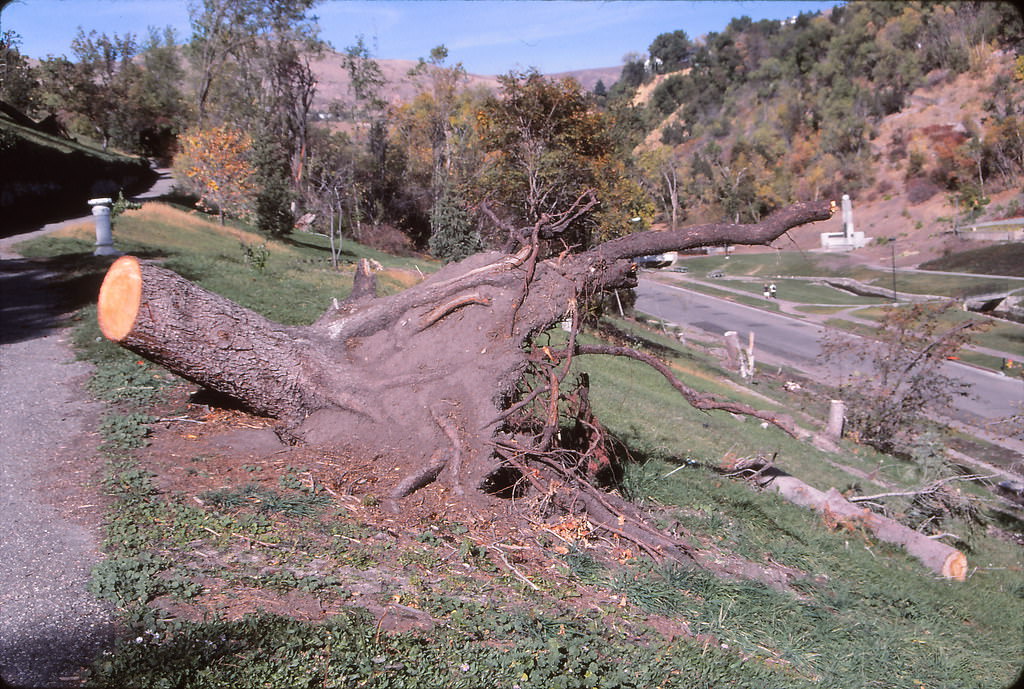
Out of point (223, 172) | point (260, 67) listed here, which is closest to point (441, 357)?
point (223, 172)

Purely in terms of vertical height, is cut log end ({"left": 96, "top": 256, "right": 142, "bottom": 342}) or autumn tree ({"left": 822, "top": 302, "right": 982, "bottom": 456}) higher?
cut log end ({"left": 96, "top": 256, "right": 142, "bottom": 342})

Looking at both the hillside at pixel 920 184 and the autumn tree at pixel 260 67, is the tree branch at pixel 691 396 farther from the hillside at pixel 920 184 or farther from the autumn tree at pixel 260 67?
the autumn tree at pixel 260 67

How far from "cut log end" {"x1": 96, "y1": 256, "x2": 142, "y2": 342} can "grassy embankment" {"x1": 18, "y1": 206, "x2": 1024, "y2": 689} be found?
0.96 metres

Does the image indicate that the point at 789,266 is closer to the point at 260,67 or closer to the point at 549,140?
the point at 549,140

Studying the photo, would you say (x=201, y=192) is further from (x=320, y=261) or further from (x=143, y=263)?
(x=143, y=263)

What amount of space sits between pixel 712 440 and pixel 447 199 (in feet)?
58.3

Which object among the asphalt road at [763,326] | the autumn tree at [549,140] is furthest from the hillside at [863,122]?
the asphalt road at [763,326]

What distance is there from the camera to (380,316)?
22.0 feet

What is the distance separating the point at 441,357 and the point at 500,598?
8.29 feet

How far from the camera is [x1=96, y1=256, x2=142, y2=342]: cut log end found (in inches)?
220

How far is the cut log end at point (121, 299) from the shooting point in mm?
5582

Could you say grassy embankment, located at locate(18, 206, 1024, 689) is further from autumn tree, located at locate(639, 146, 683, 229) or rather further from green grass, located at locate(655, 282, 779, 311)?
green grass, located at locate(655, 282, 779, 311)

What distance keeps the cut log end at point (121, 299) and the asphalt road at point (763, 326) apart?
784 inches

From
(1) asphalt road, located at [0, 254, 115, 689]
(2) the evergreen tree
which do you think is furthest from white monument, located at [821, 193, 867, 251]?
(1) asphalt road, located at [0, 254, 115, 689]
